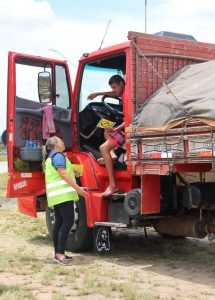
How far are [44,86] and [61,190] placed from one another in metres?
1.53

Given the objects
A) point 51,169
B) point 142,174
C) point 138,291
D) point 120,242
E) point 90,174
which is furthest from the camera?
point 120,242

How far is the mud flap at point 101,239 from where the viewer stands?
7.21 m

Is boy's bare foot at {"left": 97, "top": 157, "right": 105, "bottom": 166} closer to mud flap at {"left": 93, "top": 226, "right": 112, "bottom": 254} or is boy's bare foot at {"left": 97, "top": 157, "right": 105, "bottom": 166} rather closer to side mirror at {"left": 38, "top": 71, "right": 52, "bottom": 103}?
mud flap at {"left": 93, "top": 226, "right": 112, "bottom": 254}

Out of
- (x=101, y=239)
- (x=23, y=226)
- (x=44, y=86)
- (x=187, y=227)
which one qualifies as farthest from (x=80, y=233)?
(x=23, y=226)

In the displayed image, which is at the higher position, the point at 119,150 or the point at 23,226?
the point at 119,150

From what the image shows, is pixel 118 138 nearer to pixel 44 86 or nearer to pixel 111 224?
pixel 111 224

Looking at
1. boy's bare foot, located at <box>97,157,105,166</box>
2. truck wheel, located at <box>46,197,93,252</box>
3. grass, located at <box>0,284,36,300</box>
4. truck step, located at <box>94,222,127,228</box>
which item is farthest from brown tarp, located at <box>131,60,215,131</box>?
grass, located at <box>0,284,36,300</box>

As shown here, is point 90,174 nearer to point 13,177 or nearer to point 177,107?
point 13,177

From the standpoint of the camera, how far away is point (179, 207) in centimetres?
675

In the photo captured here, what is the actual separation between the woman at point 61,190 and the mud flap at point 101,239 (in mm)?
597

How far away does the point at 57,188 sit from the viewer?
664 cm

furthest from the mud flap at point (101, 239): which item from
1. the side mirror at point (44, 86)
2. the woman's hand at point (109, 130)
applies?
the side mirror at point (44, 86)

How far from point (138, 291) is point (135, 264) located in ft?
4.75

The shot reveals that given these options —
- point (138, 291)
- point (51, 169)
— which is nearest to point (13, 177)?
point (51, 169)
